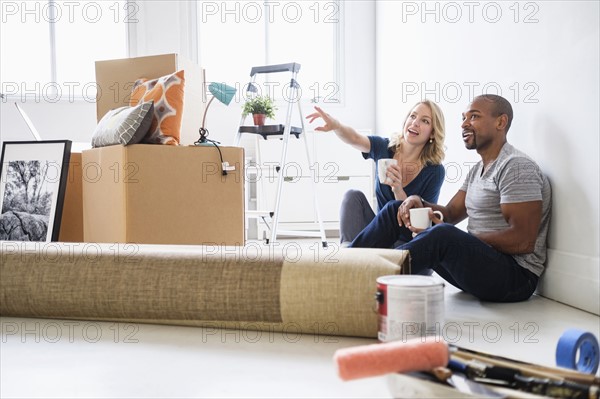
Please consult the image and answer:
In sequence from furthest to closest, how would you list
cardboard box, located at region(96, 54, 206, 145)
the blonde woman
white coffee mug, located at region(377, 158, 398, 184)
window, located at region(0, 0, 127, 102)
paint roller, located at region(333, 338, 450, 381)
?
1. window, located at region(0, 0, 127, 102)
2. cardboard box, located at region(96, 54, 206, 145)
3. the blonde woman
4. white coffee mug, located at region(377, 158, 398, 184)
5. paint roller, located at region(333, 338, 450, 381)

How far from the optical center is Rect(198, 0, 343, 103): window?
497 centimetres

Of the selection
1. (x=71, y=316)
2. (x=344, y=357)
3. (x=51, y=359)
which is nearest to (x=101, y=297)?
(x=71, y=316)

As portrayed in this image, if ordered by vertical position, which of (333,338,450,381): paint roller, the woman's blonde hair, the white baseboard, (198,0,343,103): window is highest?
(198,0,343,103): window

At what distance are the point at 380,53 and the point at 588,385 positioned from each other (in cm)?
426

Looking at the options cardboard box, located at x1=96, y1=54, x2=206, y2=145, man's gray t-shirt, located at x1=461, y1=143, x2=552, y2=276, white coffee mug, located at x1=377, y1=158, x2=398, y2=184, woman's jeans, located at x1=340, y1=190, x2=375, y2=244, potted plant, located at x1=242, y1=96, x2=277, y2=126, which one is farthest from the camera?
potted plant, located at x1=242, y1=96, x2=277, y2=126

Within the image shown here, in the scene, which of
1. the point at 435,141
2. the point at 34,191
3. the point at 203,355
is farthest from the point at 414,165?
the point at 34,191

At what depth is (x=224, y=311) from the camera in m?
1.42

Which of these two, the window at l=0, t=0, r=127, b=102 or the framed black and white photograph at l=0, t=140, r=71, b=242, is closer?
the framed black and white photograph at l=0, t=140, r=71, b=242

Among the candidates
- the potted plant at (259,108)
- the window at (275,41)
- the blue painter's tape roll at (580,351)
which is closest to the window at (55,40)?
the window at (275,41)

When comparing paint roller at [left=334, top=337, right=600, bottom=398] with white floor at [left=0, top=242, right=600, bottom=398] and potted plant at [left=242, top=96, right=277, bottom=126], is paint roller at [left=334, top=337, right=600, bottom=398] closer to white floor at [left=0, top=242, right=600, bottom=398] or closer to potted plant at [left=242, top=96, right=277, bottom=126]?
white floor at [left=0, top=242, right=600, bottom=398]

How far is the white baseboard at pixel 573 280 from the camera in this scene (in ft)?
5.53

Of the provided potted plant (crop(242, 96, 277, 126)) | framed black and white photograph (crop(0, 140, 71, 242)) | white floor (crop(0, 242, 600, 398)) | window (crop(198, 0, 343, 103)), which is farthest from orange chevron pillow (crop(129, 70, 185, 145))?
window (crop(198, 0, 343, 103))

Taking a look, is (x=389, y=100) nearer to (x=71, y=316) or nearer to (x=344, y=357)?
(x=71, y=316)

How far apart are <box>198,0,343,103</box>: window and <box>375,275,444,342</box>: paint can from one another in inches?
154
